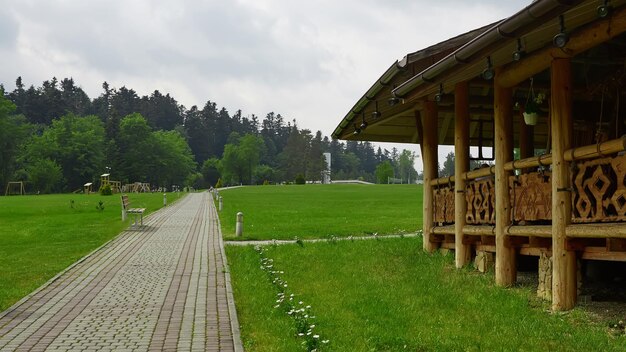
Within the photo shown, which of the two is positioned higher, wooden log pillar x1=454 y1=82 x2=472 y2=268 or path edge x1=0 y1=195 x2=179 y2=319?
wooden log pillar x1=454 y1=82 x2=472 y2=268

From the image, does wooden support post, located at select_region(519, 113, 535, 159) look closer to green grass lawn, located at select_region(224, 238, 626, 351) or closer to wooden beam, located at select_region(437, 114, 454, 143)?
green grass lawn, located at select_region(224, 238, 626, 351)

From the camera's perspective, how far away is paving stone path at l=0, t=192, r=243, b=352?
21.8 ft

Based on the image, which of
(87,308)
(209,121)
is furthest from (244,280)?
(209,121)

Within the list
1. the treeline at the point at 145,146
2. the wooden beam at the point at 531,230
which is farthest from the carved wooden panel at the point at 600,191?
the treeline at the point at 145,146

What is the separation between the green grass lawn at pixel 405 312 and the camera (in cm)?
616

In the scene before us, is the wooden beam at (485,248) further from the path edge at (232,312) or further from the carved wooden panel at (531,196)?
the path edge at (232,312)

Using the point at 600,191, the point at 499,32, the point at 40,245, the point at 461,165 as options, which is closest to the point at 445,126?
the point at 461,165

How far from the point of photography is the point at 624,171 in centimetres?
663

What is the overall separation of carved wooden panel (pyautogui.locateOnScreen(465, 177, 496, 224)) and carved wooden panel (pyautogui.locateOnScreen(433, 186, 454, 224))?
986 millimetres

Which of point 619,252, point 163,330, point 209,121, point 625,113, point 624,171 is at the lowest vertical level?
point 163,330

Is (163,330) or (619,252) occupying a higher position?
(619,252)

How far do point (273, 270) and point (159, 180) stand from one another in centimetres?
10663

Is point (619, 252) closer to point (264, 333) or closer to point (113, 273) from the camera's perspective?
point (264, 333)

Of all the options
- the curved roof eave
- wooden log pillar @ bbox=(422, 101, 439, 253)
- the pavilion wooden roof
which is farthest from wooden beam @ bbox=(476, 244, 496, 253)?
the curved roof eave
